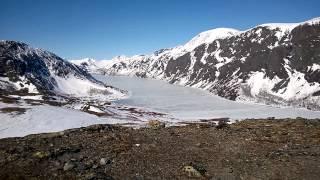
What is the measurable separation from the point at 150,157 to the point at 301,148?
996 cm

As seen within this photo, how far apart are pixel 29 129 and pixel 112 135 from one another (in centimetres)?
6414

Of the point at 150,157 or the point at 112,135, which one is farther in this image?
the point at 112,135

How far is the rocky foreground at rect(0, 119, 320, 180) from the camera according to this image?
68.3ft

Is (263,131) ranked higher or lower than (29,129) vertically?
higher

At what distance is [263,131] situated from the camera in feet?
108

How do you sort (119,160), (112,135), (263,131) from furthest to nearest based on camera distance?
(263,131) → (112,135) → (119,160)

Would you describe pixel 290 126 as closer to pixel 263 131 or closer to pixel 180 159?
pixel 263 131

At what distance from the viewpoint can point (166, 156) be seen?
2405 cm

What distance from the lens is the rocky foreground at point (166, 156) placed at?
68.3 feet

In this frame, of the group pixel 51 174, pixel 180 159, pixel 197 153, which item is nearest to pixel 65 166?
pixel 51 174

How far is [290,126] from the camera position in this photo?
36.7 metres

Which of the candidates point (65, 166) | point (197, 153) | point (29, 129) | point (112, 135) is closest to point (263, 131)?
point (197, 153)

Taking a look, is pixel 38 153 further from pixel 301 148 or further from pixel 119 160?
pixel 301 148

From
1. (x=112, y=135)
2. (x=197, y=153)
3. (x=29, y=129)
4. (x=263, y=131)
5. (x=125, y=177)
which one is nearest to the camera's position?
(x=125, y=177)
